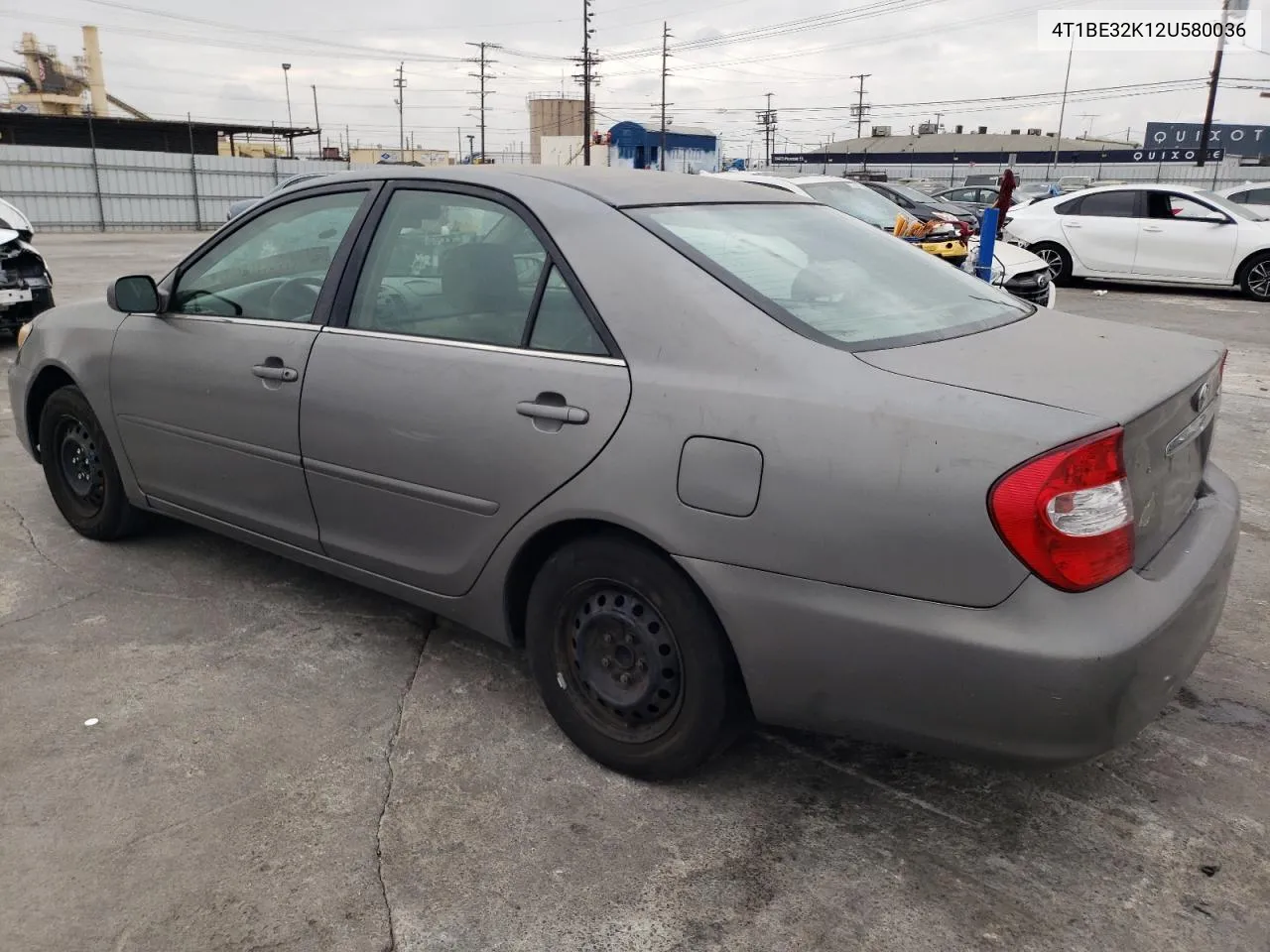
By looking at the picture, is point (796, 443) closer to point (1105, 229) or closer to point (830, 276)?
point (830, 276)

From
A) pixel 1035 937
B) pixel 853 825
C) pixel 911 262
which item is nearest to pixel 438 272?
pixel 911 262

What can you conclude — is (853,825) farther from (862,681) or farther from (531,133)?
(531,133)

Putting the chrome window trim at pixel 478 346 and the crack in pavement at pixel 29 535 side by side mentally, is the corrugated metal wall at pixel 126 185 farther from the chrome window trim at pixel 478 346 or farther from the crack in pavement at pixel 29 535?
the chrome window trim at pixel 478 346

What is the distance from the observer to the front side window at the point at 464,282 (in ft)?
8.68

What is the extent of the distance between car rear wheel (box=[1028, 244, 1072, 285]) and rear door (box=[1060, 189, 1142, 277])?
0.18 meters

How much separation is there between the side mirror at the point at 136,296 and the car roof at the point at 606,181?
2.56 ft

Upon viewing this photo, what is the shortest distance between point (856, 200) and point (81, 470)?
9419 millimetres

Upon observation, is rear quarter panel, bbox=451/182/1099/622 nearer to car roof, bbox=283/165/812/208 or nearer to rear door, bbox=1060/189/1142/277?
car roof, bbox=283/165/812/208

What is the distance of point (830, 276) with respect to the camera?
2770mm

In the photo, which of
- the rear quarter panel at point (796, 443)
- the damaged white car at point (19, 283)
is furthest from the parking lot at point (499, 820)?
the damaged white car at point (19, 283)

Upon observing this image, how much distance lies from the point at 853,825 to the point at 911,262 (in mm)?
1697

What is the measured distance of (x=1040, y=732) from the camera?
201 cm

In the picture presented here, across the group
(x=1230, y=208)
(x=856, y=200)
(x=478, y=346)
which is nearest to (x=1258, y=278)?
(x=1230, y=208)

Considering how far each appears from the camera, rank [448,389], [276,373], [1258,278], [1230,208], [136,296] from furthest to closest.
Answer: [1230,208]
[1258,278]
[136,296]
[276,373]
[448,389]
